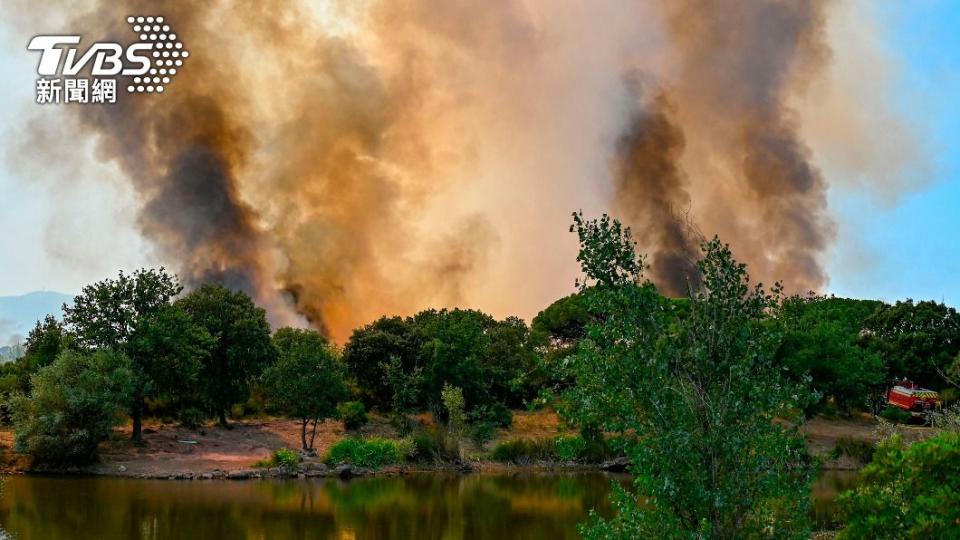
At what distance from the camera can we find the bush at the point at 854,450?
5375cm

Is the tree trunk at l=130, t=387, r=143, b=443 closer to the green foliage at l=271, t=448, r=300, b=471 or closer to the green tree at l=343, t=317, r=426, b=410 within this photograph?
the green foliage at l=271, t=448, r=300, b=471

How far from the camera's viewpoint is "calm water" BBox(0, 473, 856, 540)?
96.7 ft

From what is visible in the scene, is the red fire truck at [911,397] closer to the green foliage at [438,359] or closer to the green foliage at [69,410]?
the green foliage at [438,359]

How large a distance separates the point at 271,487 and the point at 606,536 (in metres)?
35.5

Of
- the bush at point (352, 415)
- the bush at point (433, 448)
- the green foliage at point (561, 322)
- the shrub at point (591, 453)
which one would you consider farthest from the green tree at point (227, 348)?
the green foliage at point (561, 322)

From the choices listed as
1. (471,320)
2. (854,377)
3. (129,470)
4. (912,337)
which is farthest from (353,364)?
(912,337)

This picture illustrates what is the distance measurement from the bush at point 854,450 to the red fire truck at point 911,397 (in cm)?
1800

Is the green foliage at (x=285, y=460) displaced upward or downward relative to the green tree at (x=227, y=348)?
downward

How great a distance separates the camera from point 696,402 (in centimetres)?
1154

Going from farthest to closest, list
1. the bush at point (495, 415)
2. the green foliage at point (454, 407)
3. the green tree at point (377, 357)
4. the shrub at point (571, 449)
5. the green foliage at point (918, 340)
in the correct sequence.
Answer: the green foliage at point (918, 340) < the green tree at point (377, 357) < the bush at point (495, 415) < the green foliage at point (454, 407) < the shrub at point (571, 449)

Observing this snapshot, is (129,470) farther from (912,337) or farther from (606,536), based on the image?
(912,337)

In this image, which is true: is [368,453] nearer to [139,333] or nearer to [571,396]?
[139,333]

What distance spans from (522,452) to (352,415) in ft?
53.1

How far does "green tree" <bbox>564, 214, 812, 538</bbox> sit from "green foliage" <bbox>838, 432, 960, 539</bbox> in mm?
2732
